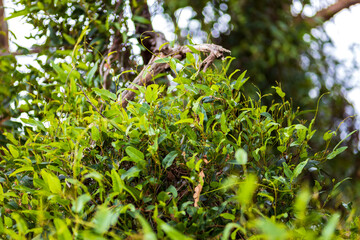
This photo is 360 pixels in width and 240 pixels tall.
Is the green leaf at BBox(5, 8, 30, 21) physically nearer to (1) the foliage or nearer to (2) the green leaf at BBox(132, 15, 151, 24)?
(2) the green leaf at BBox(132, 15, 151, 24)

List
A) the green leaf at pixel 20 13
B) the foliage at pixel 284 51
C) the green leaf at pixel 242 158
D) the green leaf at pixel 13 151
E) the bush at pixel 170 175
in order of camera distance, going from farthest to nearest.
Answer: the foliage at pixel 284 51 < the green leaf at pixel 20 13 < the green leaf at pixel 13 151 < the bush at pixel 170 175 < the green leaf at pixel 242 158

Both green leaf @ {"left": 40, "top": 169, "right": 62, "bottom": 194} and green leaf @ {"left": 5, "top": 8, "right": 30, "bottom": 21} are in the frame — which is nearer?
green leaf @ {"left": 40, "top": 169, "right": 62, "bottom": 194}

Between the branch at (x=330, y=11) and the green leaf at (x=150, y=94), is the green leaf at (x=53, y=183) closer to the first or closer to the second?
the green leaf at (x=150, y=94)

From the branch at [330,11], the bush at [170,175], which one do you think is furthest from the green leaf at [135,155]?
Answer: the branch at [330,11]

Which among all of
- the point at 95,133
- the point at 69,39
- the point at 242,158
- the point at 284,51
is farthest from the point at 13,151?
the point at 284,51

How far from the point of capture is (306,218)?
50cm

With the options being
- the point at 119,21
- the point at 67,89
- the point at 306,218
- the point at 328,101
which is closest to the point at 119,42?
the point at 119,21

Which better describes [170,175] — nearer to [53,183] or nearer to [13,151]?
[53,183]

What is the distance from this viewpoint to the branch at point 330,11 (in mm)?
2350

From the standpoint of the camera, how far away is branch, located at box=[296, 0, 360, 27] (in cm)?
235

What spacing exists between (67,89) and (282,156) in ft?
1.52

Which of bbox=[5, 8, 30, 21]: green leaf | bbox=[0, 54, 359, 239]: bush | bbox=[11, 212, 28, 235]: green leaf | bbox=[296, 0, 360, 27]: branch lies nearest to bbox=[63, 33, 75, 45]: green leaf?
bbox=[5, 8, 30, 21]: green leaf

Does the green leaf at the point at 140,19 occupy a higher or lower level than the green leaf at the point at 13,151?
higher

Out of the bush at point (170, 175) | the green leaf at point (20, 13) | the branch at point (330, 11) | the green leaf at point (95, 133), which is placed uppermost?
the green leaf at point (20, 13)
